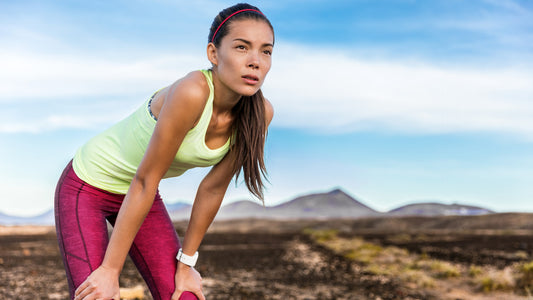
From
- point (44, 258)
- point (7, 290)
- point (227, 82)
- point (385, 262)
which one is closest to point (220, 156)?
point (227, 82)

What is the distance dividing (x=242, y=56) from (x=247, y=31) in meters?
0.11

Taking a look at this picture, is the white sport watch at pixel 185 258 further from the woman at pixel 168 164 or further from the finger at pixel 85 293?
the finger at pixel 85 293

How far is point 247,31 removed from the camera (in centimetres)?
218

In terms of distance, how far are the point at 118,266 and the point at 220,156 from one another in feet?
2.19

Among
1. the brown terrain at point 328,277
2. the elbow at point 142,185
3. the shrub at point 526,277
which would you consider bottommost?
the brown terrain at point 328,277

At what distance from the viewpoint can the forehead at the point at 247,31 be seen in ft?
7.14

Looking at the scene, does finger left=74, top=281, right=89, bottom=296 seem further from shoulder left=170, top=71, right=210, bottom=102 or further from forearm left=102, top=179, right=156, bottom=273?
shoulder left=170, top=71, right=210, bottom=102

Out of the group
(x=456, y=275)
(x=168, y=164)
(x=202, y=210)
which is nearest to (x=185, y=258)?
(x=202, y=210)

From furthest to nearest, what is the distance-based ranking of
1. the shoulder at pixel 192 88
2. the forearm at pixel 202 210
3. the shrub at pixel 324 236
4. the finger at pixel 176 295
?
the shrub at pixel 324 236 < the forearm at pixel 202 210 < the finger at pixel 176 295 < the shoulder at pixel 192 88

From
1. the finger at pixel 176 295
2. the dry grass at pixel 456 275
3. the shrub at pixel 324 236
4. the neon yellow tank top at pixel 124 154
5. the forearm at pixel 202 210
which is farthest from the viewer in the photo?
the shrub at pixel 324 236

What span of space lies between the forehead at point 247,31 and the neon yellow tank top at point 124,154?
0.69 ft

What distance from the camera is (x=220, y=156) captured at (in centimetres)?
247

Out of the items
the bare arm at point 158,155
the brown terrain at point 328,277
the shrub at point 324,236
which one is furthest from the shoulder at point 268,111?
the shrub at point 324,236

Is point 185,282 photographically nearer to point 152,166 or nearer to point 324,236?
point 152,166
